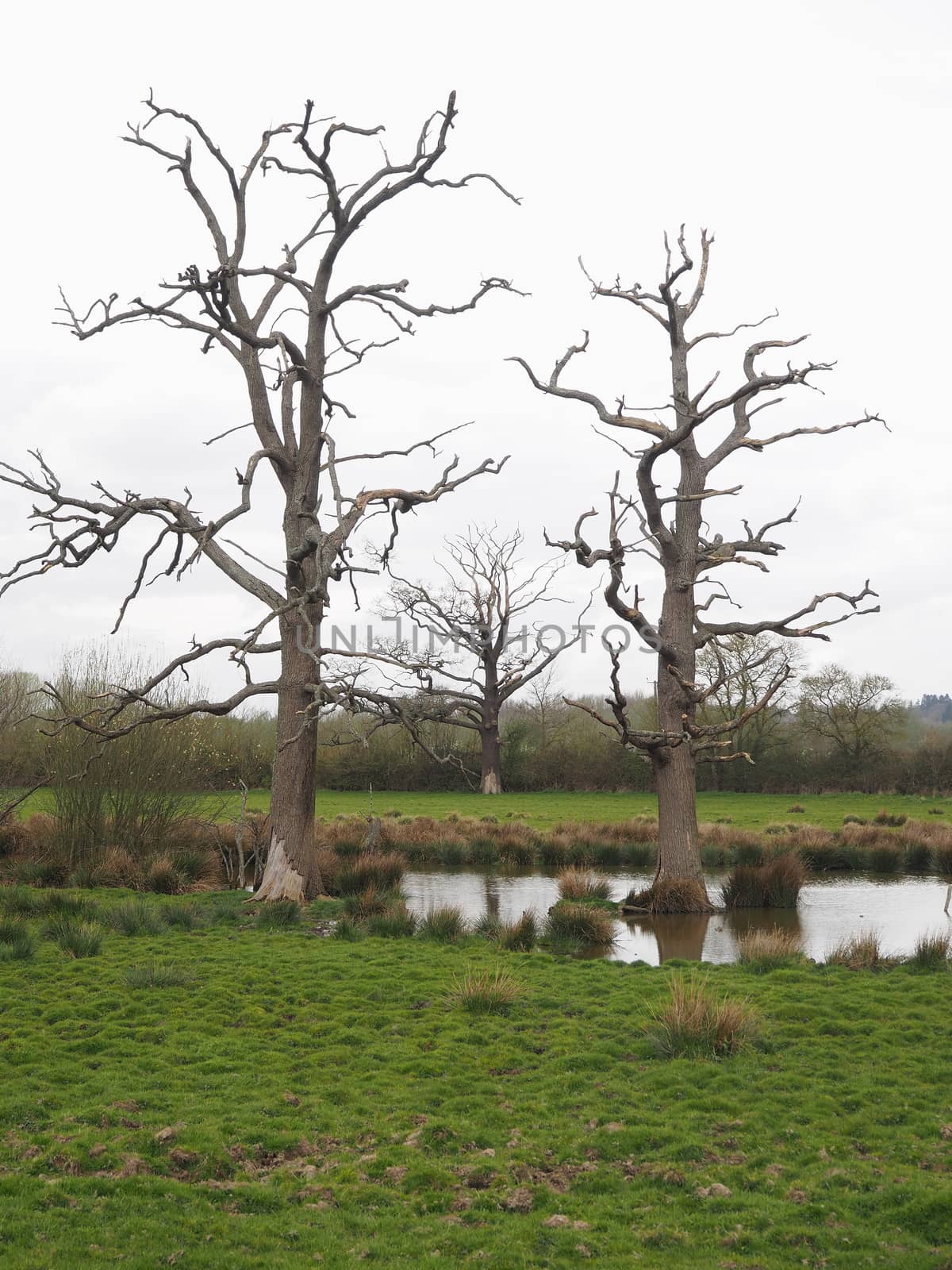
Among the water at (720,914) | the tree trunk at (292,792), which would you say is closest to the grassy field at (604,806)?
the water at (720,914)

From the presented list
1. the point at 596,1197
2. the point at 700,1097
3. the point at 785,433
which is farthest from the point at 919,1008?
the point at 785,433

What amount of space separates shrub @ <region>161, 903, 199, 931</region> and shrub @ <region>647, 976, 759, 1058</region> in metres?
6.92

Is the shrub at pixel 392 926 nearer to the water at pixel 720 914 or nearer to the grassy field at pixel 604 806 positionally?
the water at pixel 720 914

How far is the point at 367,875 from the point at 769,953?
24.0ft

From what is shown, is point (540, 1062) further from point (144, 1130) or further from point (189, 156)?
point (189, 156)

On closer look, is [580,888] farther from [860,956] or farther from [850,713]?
[850,713]

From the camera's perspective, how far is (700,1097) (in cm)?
775

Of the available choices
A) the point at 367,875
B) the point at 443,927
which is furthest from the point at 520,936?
the point at 367,875

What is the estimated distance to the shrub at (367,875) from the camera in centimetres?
1741

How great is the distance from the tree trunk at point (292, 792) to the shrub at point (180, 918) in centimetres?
174

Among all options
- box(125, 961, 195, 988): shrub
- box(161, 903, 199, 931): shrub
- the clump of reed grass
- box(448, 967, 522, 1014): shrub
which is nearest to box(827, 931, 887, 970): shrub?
box(448, 967, 522, 1014): shrub

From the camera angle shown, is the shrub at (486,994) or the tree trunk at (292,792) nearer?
the shrub at (486,994)

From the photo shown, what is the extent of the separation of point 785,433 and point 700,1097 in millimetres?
11697

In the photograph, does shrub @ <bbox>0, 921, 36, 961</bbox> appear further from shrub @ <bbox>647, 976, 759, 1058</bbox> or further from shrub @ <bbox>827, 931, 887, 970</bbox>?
shrub @ <bbox>827, 931, 887, 970</bbox>
